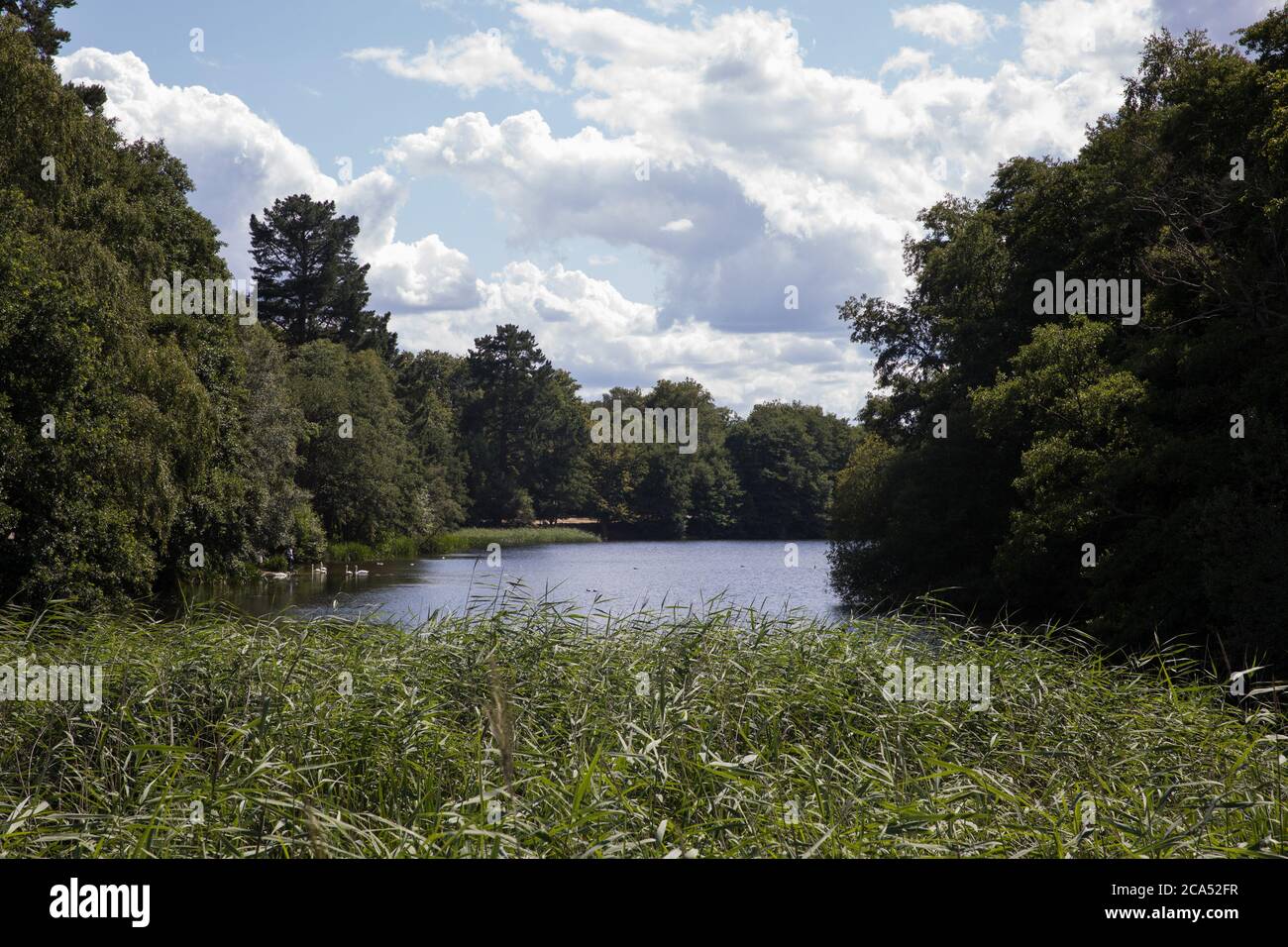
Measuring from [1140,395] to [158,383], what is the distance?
18147 millimetres

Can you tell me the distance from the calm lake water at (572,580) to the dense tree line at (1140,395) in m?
4.26

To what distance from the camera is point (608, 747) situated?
621 cm

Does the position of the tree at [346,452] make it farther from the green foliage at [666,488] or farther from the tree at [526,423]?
the green foliage at [666,488]

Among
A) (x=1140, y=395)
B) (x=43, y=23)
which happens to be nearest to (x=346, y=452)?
(x=43, y=23)

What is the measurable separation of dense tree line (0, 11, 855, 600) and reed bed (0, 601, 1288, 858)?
32.9ft

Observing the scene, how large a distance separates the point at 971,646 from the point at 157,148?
26.8 meters

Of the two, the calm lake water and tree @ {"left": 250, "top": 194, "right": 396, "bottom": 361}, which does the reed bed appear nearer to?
the calm lake water

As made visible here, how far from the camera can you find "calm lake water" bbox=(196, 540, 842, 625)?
90.4ft

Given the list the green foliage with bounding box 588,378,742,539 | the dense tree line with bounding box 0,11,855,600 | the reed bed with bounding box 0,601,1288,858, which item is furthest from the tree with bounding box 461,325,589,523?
the reed bed with bounding box 0,601,1288,858

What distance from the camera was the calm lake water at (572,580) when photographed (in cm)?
2756

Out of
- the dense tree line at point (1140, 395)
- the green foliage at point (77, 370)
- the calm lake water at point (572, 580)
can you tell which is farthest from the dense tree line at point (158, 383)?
the dense tree line at point (1140, 395)

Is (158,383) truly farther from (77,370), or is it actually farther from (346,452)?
(346,452)

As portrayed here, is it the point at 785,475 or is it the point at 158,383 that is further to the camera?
the point at 785,475
